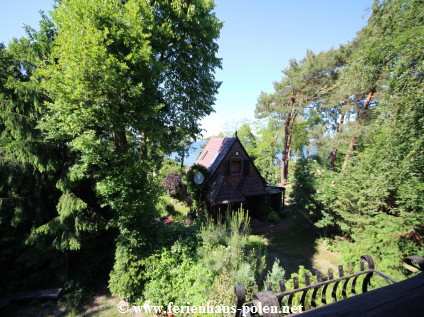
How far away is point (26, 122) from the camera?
6734 mm

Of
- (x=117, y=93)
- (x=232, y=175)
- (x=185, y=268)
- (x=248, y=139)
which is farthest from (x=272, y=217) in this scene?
(x=248, y=139)

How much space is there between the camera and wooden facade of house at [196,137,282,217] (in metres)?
13.7

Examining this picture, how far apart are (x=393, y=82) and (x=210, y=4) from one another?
831 centimetres

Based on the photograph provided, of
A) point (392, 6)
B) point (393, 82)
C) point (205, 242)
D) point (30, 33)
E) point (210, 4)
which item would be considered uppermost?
point (210, 4)

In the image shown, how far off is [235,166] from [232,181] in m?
1.29

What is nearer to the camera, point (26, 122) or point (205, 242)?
point (26, 122)

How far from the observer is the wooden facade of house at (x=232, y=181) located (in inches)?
539

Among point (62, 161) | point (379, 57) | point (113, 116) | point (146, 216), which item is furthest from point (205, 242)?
point (379, 57)

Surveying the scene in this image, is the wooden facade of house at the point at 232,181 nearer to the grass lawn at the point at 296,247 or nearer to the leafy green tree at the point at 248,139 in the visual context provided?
the grass lawn at the point at 296,247

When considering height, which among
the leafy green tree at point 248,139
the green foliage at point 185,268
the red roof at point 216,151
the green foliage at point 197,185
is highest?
the leafy green tree at point 248,139

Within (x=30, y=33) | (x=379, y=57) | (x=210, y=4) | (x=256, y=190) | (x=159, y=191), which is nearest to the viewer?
(x=379, y=57)

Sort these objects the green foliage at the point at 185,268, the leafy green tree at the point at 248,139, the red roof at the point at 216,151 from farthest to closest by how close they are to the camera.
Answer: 1. the leafy green tree at the point at 248,139
2. the red roof at the point at 216,151
3. the green foliage at the point at 185,268

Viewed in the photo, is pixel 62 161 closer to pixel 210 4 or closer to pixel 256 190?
pixel 210 4

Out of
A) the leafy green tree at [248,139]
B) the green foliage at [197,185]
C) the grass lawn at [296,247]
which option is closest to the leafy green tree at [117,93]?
the green foliage at [197,185]
